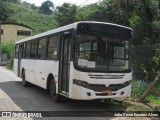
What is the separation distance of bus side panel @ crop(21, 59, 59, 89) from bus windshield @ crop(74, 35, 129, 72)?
65.1 inches

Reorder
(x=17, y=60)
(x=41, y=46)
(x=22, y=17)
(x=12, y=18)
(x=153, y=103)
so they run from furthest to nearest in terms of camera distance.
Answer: (x=22, y=17) → (x=12, y=18) → (x=17, y=60) → (x=41, y=46) → (x=153, y=103)

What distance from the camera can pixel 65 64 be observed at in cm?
1137

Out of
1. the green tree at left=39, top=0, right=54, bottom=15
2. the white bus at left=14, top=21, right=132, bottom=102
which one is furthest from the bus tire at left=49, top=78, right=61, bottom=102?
the green tree at left=39, top=0, right=54, bottom=15

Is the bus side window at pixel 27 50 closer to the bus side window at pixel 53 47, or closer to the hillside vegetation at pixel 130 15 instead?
the bus side window at pixel 53 47

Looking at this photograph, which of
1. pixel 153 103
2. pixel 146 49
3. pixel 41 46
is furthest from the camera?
pixel 146 49

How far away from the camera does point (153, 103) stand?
11859 mm

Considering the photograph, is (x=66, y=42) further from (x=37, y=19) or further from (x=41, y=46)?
(x=37, y=19)

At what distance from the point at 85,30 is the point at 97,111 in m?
2.64

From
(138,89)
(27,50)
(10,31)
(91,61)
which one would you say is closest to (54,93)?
(91,61)

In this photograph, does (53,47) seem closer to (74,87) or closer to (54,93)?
(54,93)

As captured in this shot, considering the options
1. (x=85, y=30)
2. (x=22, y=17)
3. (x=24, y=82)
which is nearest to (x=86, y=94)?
(x=85, y=30)

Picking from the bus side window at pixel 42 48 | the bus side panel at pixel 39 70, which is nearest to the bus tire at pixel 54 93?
the bus side panel at pixel 39 70

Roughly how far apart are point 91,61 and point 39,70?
4544 mm

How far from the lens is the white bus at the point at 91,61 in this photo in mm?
10406
